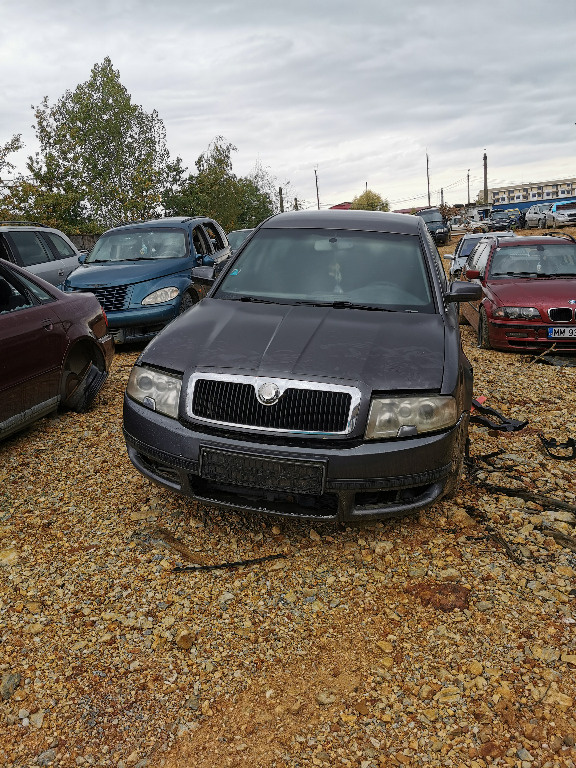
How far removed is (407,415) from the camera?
9.64 ft

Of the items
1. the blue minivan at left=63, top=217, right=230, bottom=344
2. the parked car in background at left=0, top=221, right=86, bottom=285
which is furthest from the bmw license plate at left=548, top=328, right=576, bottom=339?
the parked car in background at left=0, top=221, right=86, bottom=285

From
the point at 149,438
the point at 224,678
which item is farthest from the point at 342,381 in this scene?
the point at 224,678

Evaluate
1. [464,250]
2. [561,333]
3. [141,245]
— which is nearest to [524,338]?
[561,333]

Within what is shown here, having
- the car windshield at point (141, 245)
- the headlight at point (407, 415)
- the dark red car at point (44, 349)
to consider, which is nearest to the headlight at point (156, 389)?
the headlight at point (407, 415)

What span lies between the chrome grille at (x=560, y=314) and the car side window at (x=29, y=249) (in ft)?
24.4

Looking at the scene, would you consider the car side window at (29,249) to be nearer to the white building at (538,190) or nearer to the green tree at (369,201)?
the green tree at (369,201)

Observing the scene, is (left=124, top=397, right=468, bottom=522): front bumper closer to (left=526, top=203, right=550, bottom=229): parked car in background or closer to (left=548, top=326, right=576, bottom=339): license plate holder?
(left=548, top=326, right=576, bottom=339): license plate holder

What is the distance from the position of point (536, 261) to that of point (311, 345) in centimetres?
703

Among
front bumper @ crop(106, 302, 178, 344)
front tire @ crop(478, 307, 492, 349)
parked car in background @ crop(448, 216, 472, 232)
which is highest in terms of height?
front bumper @ crop(106, 302, 178, 344)

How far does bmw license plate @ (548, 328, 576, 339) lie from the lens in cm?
761

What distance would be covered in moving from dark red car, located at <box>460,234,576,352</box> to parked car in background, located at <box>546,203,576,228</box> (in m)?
36.4

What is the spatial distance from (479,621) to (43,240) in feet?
29.1

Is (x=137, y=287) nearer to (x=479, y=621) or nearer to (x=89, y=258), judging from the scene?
(x=89, y=258)

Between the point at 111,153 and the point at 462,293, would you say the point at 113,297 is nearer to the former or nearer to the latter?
the point at 462,293
